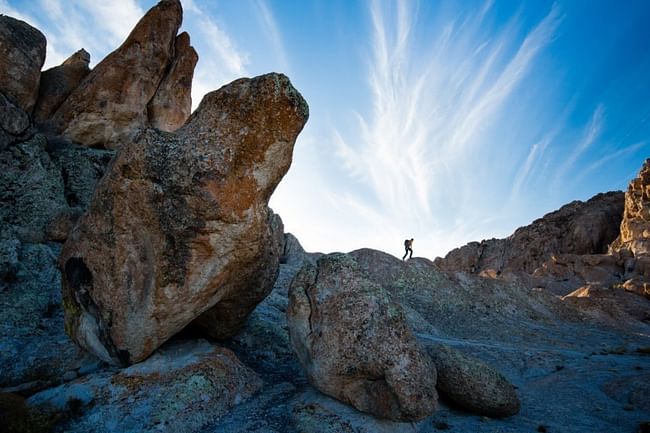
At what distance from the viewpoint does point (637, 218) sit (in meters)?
58.8

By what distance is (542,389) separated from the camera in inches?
594

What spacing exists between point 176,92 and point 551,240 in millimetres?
78022

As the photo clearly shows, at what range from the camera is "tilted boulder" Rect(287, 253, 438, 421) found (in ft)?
33.7

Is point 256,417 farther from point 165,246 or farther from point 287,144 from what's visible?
point 287,144

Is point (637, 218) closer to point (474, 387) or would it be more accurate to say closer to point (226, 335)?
point (474, 387)

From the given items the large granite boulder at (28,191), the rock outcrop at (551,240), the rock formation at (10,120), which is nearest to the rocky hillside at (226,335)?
the large granite boulder at (28,191)

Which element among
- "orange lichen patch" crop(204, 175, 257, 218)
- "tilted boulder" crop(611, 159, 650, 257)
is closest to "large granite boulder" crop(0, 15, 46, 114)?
"orange lichen patch" crop(204, 175, 257, 218)

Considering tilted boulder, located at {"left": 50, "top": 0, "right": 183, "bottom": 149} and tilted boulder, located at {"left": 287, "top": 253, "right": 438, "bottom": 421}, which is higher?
tilted boulder, located at {"left": 50, "top": 0, "right": 183, "bottom": 149}

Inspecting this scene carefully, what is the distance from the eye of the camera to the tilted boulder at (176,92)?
36188mm

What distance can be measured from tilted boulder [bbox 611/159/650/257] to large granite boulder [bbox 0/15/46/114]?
7540 cm

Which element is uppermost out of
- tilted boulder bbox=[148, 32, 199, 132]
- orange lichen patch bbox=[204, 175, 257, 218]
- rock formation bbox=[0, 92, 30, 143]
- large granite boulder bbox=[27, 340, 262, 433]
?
tilted boulder bbox=[148, 32, 199, 132]

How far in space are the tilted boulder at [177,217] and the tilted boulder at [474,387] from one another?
8313 millimetres

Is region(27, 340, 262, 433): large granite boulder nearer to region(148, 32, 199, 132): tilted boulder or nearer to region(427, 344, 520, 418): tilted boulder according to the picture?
region(427, 344, 520, 418): tilted boulder

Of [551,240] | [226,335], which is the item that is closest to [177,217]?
[226,335]
